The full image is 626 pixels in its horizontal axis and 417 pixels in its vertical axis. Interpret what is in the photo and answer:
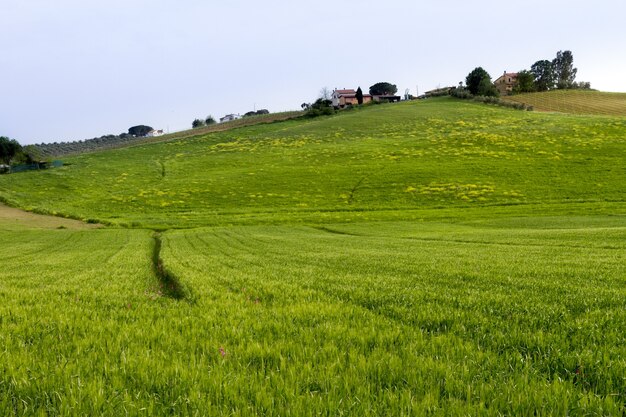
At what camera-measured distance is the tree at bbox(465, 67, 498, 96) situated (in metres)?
168

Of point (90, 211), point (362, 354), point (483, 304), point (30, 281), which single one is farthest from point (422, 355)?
point (90, 211)

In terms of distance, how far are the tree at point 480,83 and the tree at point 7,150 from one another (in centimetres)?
16516

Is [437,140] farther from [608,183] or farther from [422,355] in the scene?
[422,355]

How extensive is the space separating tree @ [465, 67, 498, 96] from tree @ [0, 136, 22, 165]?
542 ft

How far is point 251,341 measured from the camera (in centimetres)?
611

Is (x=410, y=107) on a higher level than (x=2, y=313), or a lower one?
higher

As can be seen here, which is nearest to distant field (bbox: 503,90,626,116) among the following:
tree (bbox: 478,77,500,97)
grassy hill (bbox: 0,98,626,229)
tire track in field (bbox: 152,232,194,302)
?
tree (bbox: 478,77,500,97)

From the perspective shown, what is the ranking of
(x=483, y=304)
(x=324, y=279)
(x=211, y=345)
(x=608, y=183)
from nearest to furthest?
(x=211, y=345), (x=483, y=304), (x=324, y=279), (x=608, y=183)

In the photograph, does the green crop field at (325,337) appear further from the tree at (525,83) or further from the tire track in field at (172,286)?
the tree at (525,83)

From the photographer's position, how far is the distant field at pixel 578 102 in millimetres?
138625

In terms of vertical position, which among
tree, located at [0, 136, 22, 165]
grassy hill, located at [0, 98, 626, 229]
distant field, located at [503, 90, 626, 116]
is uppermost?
tree, located at [0, 136, 22, 165]

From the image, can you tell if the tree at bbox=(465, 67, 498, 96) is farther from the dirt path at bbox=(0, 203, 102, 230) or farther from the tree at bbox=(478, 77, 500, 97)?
the dirt path at bbox=(0, 203, 102, 230)

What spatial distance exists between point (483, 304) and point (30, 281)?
14769 mm

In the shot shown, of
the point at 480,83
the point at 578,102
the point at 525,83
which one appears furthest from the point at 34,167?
the point at 525,83
